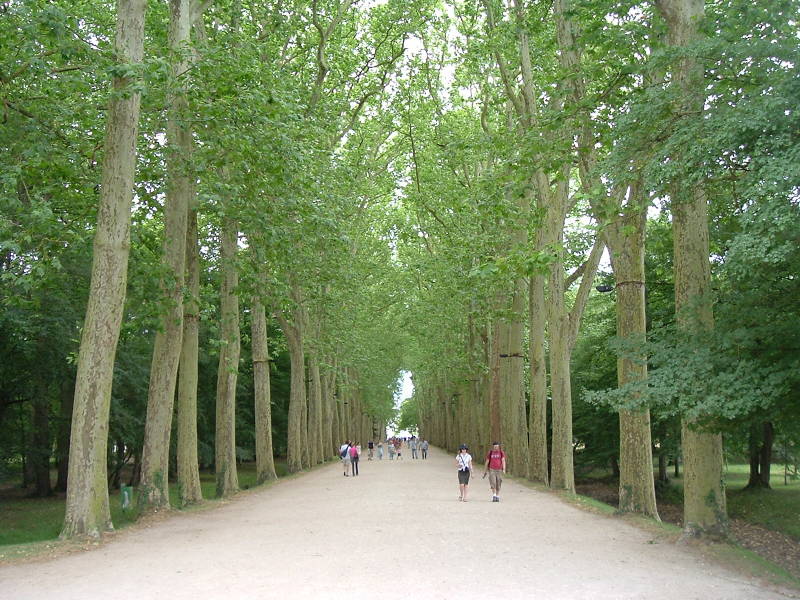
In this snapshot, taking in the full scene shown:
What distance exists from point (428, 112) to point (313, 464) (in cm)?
1885

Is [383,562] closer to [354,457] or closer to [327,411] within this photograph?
[354,457]

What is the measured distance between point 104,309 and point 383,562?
20.3 feet

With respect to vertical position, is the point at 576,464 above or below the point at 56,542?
below

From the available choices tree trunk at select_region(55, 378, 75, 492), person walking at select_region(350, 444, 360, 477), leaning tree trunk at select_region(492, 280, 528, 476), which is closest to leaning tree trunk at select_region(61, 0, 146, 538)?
leaning tree trunk at select_region(492, 280, 528, 476)

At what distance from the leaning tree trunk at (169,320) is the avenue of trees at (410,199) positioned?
0.06 m

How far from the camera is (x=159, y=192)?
1545 cm

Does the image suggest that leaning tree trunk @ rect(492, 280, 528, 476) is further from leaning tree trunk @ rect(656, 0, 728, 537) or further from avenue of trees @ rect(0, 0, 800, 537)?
leaning tree trunk @ rect(656, 0, 728, 537)

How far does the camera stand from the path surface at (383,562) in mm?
8219

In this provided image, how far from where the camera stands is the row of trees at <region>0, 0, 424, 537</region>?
12297 mm

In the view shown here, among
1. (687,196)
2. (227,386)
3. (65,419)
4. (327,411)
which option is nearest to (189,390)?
(227,386)

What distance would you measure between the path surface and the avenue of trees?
61.0 inches

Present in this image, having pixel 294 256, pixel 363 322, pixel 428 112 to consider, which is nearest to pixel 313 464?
pixel 363 322

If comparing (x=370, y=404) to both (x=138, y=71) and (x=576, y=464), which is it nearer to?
(x=576, y=464)

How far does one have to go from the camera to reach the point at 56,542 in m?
11.5
